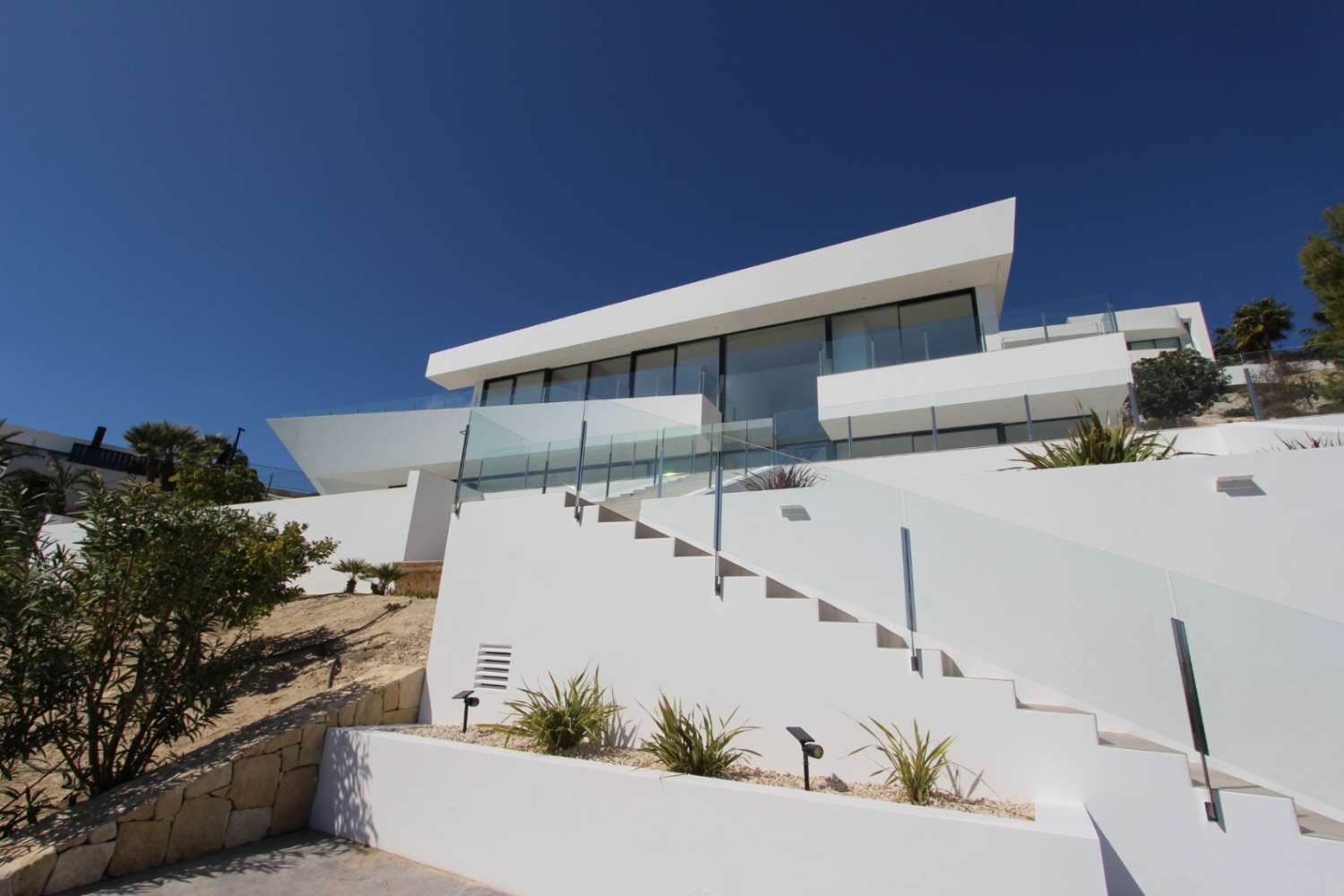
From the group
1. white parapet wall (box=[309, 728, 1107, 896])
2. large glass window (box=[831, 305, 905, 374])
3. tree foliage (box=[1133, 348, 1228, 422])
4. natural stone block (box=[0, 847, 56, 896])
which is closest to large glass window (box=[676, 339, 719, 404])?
large glass window (box=[831, 305, 905, 374])

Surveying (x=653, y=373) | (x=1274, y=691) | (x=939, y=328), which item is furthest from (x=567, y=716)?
(x=653, y=373)

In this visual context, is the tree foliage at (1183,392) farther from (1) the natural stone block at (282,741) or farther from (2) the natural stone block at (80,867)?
(2) the natural stone block at (80,867)

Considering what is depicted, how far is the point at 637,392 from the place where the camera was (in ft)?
52.6

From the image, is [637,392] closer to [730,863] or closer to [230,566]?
[230,566]

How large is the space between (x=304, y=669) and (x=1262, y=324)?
41303mm

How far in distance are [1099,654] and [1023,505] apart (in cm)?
183

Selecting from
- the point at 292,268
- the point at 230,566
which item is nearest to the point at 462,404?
the point at 292,268

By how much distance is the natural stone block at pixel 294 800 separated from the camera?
4.94 m

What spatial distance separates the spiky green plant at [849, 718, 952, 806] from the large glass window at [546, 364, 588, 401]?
14312 millimetres

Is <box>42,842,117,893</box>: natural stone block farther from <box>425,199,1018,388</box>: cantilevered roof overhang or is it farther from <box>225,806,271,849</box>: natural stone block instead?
<box>425,199,1018,388</box>: cantilevered roof overhang

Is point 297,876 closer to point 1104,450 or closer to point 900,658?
point 900,658

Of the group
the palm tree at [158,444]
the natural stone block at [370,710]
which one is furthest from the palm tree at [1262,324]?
the palm tree at [158,444]

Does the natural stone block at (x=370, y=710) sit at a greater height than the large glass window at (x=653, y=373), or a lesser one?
lesser

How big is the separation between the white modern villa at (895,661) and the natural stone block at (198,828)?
75 cm
